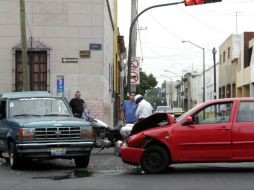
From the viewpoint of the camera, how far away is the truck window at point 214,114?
11.6 m

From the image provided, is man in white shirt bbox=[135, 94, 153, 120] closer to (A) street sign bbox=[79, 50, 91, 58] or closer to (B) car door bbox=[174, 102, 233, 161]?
(B) car door bbox=[174, 102, 233, 161]

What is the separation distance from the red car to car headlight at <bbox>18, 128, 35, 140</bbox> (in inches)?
81.7

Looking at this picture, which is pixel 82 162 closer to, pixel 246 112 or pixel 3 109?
pixel 3 109

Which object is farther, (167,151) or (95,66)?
(95,66)

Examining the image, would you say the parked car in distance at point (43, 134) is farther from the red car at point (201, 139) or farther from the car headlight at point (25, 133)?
the red car at point (201, 139)

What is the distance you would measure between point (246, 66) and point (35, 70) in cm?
2831

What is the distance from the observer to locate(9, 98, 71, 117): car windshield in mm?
13494

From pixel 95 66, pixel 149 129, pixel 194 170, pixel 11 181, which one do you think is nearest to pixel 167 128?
pixel 149 129

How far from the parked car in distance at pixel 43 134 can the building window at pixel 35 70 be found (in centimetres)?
1055

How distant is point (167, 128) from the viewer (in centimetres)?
1155

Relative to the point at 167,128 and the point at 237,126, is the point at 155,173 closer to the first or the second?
the point at 167,128

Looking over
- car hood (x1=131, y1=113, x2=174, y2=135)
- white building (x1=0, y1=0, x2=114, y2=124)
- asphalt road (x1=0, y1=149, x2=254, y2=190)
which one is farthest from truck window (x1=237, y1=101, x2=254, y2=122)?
white building (x1=0, y1=0, x2=114, y2=124)

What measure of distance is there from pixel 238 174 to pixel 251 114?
1.23 meters

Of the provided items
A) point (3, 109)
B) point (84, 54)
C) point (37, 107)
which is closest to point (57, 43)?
point (84, 54)
